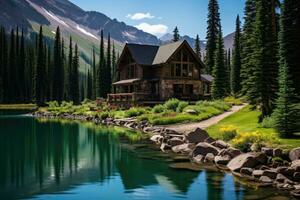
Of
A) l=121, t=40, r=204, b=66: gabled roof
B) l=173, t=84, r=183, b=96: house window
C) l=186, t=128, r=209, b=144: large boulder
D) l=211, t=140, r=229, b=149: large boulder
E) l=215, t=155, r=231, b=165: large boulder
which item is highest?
l=121, t=40, r=204, b=66: gabled roof

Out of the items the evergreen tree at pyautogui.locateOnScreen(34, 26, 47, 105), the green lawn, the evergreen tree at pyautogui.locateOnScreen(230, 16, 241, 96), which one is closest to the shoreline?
the green lawn

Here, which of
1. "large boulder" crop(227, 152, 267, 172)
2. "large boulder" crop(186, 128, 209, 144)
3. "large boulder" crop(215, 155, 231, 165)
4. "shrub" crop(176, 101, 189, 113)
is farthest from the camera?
"shrub" crop(176, 101, 189, 113)

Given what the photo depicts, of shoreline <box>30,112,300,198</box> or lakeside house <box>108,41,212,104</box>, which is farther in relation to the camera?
lakeside house <box>108,41,212,104</box>

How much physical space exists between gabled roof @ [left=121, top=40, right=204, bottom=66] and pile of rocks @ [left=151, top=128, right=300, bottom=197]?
3277 cm

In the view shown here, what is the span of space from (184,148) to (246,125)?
7147 millimetres

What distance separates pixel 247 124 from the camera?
31016 millimetres

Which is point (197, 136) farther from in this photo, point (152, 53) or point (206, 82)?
point (206, 82)

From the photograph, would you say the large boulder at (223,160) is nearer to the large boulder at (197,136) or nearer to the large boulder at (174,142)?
the large boulder at (197,136)

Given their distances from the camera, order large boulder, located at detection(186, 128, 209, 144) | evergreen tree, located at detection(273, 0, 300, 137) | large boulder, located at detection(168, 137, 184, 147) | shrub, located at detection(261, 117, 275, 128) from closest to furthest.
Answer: evergreen tree, located at detection(273, 0, 300, 137) < shrub, located at detection(261, 117, 275, 128) < large boulder, located at detection(186, 128, 209, 144) < large boulder, located at detection(168, 137, 184, 147)

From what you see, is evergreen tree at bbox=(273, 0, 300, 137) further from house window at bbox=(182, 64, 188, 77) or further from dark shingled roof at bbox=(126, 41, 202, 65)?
house window at bbox=(182, 64, 188, 77)

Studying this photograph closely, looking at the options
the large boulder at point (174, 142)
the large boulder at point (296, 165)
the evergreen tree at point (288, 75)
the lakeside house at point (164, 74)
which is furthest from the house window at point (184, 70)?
the large boulder at point (296, 165)

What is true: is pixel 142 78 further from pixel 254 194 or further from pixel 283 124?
pixel 254 194

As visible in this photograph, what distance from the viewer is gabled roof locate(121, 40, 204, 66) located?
5719cm

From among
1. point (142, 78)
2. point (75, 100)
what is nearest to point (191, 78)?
point (142, 78)
